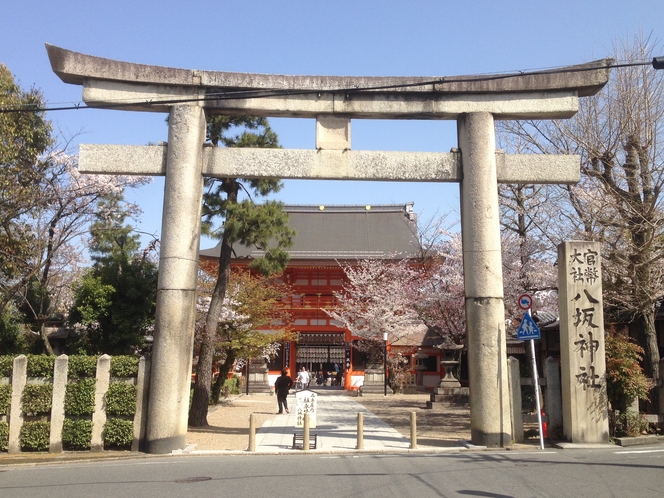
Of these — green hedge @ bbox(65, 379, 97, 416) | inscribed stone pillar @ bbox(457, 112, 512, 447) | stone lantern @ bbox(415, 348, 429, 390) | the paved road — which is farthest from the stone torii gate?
stone lantern @ bbox(415, 348, 429, 390)

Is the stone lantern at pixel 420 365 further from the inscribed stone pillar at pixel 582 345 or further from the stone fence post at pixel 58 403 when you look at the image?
the stone fence post at pixel 58 403

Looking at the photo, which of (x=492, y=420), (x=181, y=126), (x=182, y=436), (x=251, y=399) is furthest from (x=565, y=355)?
(x=251, y=399)

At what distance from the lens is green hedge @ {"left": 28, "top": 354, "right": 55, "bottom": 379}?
1207 cm

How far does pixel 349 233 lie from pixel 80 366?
27903mm

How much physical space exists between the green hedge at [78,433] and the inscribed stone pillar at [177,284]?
1.29m

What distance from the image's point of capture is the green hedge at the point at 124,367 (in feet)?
39.2

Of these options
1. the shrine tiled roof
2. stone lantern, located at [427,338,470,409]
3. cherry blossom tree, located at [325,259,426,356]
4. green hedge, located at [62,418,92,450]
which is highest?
the shrine tiled roof

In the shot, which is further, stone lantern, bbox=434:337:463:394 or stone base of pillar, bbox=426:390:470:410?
stone lantern, bbox=434:337:463:394

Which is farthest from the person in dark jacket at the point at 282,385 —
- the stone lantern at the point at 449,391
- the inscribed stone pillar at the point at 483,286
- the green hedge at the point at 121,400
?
the inscribed stone pillar at the point at 483,286

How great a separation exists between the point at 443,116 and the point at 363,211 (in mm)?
28705

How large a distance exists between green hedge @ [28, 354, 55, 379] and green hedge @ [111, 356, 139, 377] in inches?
51.0

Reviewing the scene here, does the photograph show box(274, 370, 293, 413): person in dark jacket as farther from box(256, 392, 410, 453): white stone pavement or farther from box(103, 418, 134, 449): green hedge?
box(103, 418, 134, 449): green hedge

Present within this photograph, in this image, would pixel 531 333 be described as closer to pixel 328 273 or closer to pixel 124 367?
pixel 124 367

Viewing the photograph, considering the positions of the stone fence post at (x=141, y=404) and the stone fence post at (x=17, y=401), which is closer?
the stone fence post at (x=141, y=404)
